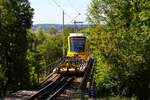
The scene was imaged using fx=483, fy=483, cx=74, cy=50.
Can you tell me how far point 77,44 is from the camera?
47.4m

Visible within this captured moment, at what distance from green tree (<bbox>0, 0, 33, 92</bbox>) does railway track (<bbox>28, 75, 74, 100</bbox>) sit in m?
15.7

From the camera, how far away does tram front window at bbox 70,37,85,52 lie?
47.1m

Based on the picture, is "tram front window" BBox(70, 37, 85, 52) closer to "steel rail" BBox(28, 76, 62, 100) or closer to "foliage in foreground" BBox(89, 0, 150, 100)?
"steel rail" BBox(28, 76, 62, 100)

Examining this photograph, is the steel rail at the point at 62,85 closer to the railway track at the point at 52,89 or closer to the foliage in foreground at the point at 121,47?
the railway track at the point at 52,89

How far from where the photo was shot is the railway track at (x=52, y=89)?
27.0 m

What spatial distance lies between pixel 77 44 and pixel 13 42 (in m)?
9.13

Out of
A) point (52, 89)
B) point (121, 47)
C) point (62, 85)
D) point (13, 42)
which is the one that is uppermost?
point (13, 42)

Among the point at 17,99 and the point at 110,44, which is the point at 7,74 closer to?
the point at 110,44

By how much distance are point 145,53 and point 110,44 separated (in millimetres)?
2694

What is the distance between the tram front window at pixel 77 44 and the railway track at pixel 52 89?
9315 mm

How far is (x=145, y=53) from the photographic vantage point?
29.7 metres

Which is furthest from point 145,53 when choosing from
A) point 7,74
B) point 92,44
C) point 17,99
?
point 7,74

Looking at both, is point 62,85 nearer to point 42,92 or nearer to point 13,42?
point 42,92

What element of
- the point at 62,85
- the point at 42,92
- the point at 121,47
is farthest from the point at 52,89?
the point at 121,47
